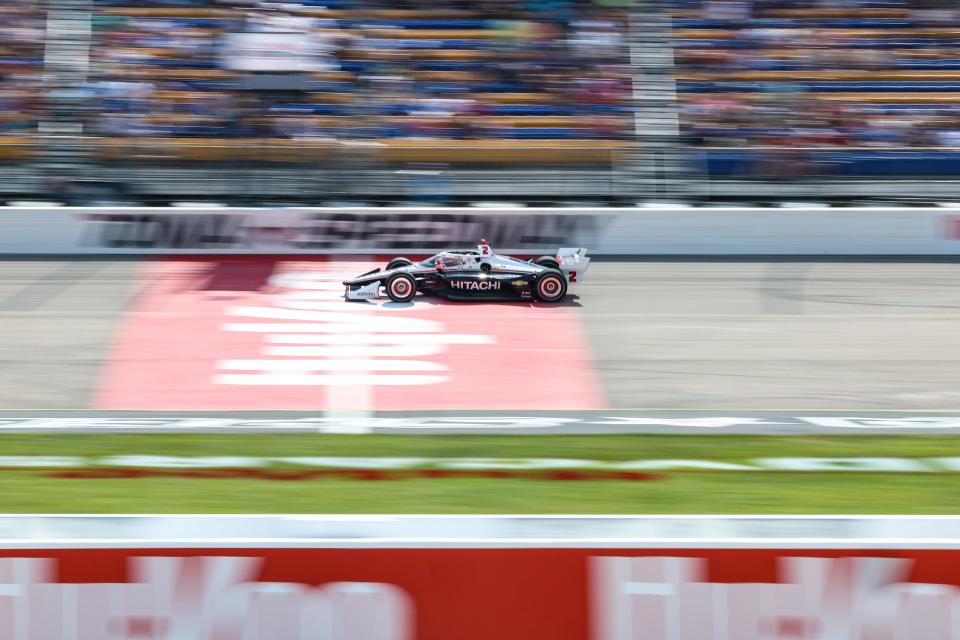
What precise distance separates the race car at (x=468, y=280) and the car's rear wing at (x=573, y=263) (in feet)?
0.05

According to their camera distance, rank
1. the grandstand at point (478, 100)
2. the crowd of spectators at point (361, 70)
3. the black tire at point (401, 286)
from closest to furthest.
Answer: the black tire at point (401, 286) → the grandstand at point (478, 100) → the crowd of spectators at point (361, 70)

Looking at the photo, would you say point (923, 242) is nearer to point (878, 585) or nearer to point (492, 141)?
point (492, 141)

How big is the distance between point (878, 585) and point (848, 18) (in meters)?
17.1

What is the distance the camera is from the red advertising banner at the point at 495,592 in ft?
16.2

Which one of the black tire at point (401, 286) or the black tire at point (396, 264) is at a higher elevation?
the black tire at point (396, 264)

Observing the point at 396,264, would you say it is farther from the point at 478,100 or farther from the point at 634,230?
the point at 478,100

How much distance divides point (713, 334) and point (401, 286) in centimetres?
393

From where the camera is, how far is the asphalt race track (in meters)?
11.5

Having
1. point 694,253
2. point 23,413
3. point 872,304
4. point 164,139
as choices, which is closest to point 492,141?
point 694,253

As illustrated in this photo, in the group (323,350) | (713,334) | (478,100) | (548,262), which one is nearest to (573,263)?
(548,262)

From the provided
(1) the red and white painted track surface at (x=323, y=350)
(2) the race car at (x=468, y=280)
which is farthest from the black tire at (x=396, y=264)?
(1) the red and white painted track surface at (x=323, y=350)

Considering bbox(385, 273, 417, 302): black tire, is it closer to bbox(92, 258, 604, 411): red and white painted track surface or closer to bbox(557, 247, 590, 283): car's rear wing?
bbox(92, 258, 604, 411): red and white painted track surface

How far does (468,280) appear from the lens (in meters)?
15.0

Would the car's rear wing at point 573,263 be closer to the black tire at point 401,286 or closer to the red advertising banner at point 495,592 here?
the black tire at point 401,286
